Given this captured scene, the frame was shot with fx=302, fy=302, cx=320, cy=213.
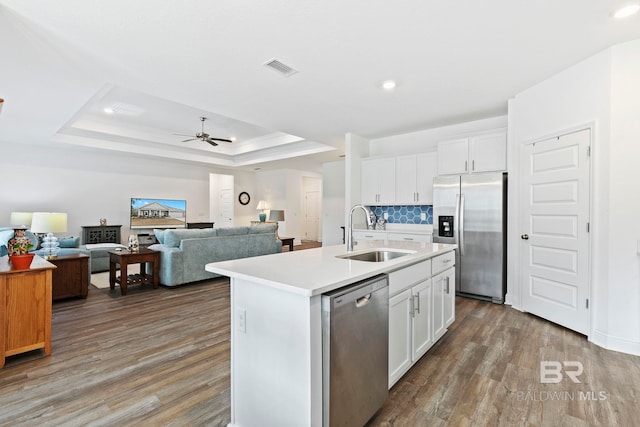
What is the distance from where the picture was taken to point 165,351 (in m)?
2.59

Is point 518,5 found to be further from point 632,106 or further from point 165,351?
point 165,351

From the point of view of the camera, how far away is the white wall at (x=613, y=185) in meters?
2.59

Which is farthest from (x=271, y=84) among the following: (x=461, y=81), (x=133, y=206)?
(x=133, y=206)

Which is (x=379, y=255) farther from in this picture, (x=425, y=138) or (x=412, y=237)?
(x=425, y=138)

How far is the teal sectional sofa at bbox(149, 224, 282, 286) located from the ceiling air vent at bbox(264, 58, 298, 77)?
2868 mm

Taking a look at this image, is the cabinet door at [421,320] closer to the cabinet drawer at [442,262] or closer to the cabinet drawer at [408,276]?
the cabinet drawer at [408,276]

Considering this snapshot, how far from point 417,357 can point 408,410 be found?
50 cm

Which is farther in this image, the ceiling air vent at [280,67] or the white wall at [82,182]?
the white wall at [82,182]

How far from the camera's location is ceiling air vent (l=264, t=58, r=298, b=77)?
295 centimetres

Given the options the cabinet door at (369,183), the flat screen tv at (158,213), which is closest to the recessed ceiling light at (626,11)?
Answer: the cabinet door at (369,183)

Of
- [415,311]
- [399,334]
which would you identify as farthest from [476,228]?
[399,334]

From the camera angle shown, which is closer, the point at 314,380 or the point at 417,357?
the point at 314,380

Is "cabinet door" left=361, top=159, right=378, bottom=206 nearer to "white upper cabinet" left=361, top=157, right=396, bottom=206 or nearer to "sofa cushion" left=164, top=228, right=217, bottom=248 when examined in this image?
"white upper cabinet" left=361, top=157, right=396, bottom=206

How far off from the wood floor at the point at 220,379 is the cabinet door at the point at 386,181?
2650 millimetres
